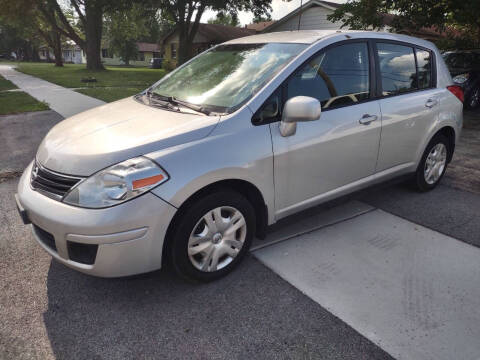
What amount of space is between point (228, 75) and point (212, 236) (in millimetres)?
1385

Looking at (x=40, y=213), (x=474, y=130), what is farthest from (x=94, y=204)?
(x=474, y=130)

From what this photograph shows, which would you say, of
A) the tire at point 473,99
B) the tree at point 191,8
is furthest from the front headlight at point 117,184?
the tree at point 191,8

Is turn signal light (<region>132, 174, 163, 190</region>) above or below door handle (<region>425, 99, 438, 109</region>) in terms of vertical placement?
below

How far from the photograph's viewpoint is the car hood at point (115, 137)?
2.29 metres

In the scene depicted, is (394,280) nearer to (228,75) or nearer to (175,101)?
(228,75)

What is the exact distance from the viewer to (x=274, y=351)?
82.4 inches

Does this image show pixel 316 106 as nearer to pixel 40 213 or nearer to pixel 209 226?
pixel 209 226

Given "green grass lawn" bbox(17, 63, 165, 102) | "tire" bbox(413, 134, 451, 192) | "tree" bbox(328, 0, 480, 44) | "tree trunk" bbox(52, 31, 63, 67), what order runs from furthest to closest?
"tree trunk" bbox(52, 31, 63, 67) < "green grass lawn" bbox(17, 63, 165, 102) < "tree" bbox(328, 0, 480, 44) < "tire" bbox(413, 134, 451, 192)

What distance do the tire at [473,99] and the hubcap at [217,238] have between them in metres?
10.2

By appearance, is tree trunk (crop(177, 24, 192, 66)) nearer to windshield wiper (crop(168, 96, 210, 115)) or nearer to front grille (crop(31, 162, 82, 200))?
windshield wiper (crop(168, 96, 210, 115))

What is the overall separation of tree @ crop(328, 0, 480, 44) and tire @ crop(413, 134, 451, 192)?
256 inches

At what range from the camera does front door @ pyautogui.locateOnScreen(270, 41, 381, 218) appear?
2.80m

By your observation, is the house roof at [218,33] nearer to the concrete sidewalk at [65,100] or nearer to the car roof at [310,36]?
the concrete sidewalk at [65,100]

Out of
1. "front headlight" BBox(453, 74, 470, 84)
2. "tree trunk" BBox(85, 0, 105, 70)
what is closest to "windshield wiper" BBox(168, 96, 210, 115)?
"front headlight" BBox(453, 74, 470, 84)
